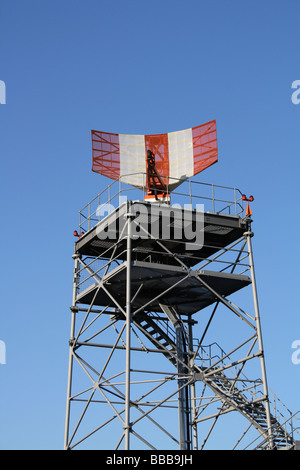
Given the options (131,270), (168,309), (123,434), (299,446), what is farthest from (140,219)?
(299,446)

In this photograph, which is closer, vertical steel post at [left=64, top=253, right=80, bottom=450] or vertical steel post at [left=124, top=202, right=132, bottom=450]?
vertical steel post at [left=124, top=202, right=132, bottom=450]

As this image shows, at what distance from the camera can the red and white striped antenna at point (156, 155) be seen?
4116cm

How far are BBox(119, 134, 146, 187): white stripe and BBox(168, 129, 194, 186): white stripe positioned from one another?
147 cm

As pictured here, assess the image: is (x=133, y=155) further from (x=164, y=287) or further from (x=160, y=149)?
(x=164, y=287)

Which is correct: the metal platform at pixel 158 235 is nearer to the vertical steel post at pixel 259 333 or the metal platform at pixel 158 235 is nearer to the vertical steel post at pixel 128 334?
the vertical steel post at pixel 128 334

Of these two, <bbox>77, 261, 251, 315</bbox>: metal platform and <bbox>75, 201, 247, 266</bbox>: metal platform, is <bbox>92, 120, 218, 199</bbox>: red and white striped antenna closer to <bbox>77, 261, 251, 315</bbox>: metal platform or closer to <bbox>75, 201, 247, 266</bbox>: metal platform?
<bbox>75, 201, 247, 266</bbox>: metal platform

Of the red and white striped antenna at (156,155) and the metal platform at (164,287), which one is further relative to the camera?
the red and white striped antenna at (156,155)

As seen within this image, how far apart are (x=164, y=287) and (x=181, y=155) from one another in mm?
7368

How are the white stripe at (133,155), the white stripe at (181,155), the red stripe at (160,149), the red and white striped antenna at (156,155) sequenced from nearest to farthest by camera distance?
1. the red and white striped antenna at (156,155)
2. the white stripe at (181,155)
3. the white stripe at (133,155)
4. the red stripe at (160,149)

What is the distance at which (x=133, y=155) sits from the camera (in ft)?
139

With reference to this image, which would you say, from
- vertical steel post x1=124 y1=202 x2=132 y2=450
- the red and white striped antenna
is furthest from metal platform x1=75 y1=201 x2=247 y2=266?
the red and white striped antenna

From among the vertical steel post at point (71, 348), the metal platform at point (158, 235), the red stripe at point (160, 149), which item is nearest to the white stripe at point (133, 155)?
the red stripe at point (160, 149)

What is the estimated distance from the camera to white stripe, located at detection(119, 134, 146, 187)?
41.8 meters

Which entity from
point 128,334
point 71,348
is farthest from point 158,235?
point 71,348
